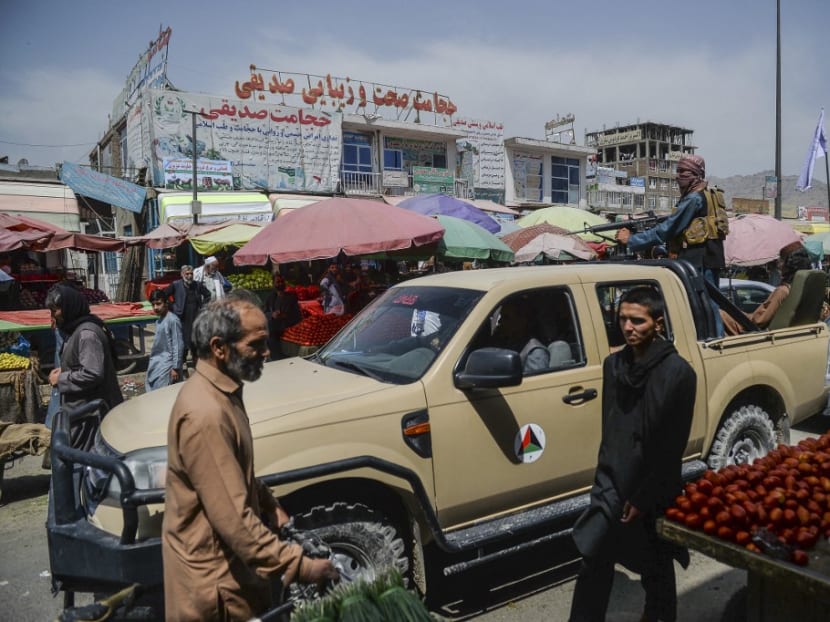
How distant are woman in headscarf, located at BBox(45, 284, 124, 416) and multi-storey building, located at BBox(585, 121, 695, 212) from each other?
87151 millimetres

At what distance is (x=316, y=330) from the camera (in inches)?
337

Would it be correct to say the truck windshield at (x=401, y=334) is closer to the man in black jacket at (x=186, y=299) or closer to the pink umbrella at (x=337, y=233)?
the pink umbrella at (x=337, y=233)

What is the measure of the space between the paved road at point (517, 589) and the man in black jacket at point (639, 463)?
1.74 feet

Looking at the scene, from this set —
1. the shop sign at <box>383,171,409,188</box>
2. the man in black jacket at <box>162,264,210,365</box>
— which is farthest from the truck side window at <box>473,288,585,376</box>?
the shop sign at <box>383,171,409,188</box>

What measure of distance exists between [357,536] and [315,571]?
105 centimetres

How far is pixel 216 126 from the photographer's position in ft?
73.2

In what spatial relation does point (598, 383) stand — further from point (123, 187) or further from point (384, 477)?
point (123, 187)

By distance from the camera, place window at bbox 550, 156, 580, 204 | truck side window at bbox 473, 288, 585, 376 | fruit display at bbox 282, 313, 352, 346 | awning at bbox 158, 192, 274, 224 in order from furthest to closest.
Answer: window at bbox 550, 156, 580, 204
awning at bbox 158, 192, 274, 224
fruit display at bbox 282, 313, 352, 346
truck side window at bbox 473, 288, 585, 376

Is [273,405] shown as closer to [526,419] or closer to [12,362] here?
[526,419]

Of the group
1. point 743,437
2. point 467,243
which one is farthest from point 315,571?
point 467,243

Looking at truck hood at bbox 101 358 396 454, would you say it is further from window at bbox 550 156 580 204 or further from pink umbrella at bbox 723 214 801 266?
window at bbox 550 156 580 204

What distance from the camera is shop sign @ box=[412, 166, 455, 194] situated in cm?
Answer: 2847

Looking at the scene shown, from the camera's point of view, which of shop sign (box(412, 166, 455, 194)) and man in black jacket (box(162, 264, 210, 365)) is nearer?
man in black jacket (box(162, 264, 210, 365))

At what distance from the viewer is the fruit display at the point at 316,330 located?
845 cm
